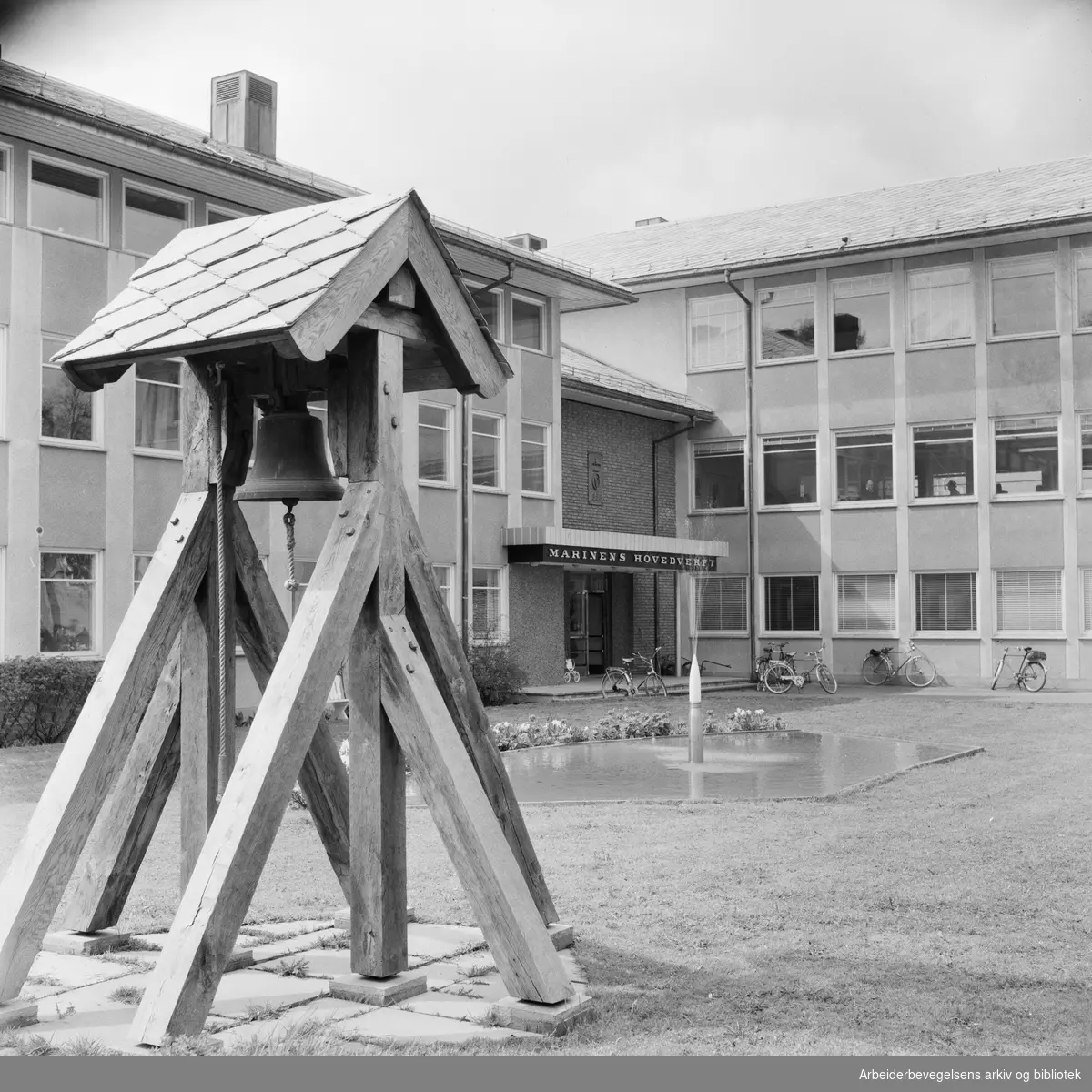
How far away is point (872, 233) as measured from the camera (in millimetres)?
29094

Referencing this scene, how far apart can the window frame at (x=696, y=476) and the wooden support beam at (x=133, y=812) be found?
26516 millimetres

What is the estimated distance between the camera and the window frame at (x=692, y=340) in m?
31.2

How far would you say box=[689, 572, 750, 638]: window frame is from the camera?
3112 centimetres

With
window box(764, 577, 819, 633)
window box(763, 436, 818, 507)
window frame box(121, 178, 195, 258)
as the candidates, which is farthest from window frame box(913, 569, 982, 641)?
window frame box(121, 178, 195, 258)

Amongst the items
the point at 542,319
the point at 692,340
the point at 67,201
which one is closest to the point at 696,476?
the point at 692,340

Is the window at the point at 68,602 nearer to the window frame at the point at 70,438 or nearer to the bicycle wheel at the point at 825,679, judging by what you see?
the window frame at the point at 70,438

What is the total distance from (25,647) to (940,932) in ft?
45.4

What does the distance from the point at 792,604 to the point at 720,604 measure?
1.71m

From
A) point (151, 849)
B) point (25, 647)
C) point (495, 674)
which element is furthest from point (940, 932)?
point (495, 674)

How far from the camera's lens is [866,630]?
29641 mm

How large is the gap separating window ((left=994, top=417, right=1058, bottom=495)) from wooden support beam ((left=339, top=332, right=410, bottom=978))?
2561cm

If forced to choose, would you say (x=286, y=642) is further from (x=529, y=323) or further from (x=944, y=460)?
(x=944, y=460)

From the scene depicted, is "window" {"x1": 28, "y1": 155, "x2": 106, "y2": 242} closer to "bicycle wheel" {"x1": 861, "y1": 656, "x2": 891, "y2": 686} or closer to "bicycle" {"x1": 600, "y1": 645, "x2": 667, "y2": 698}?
"bicycle" {"x1": 600, "y1": 645, "x2": 667, "y2": 698}
